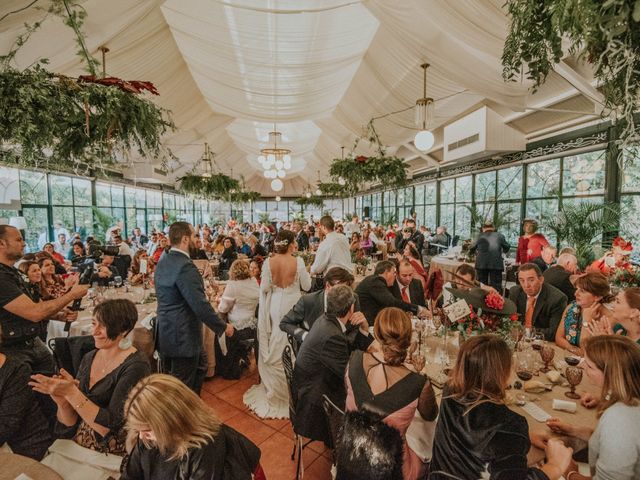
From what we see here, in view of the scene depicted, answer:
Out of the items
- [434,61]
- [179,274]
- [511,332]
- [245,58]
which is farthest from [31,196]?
[511,332]

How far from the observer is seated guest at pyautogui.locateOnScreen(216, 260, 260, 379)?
4051 mm

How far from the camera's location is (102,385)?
192 cm

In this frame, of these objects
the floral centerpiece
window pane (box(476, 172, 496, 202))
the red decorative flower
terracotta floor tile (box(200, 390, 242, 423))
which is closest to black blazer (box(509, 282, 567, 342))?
the floral centerpiece

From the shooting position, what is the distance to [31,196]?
26.1 ft

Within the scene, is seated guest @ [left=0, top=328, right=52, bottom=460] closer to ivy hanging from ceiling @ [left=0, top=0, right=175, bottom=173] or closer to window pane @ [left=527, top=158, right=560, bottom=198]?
ivy hanging from ceiling @ [left=0, top=0, right=175, bottom=173]

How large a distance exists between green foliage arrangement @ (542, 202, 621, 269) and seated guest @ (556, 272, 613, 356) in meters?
2.85

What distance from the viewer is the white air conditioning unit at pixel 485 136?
7438 millimetres

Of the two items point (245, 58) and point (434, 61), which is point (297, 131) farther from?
point (434, 61)

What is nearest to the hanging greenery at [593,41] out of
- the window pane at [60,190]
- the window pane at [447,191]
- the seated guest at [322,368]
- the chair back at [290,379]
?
the seated guest at [322,368]

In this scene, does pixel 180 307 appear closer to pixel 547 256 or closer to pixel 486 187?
pixel 547 256

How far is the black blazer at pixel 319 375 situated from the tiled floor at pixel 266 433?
1.78ft

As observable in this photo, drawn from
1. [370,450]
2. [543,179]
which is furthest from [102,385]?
[543,179]

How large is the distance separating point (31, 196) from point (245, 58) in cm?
596

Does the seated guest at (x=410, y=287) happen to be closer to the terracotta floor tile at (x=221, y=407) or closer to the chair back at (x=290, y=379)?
the chair back at (x=290, y=379)
